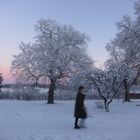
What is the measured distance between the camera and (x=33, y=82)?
52.4 m

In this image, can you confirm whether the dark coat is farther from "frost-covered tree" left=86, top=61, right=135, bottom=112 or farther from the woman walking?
"frost-covered tree" left=86, top=61, right=135, bottom=112

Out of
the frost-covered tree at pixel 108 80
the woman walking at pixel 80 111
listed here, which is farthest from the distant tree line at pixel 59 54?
the woman walking at pixel 80 111

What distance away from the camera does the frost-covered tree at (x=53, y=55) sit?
49.2 m

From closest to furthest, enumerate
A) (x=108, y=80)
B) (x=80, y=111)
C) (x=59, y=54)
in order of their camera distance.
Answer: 1. (x=80, y=111)
2. (x=108, y=80)
3. (x=59, y=54)

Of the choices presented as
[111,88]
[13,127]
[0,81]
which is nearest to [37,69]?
[111,88]

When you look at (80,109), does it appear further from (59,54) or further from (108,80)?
(59,54)

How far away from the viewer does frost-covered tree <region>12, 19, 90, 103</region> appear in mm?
49156

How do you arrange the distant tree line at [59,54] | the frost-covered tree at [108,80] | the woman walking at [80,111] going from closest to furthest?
1. the woman walking at [80,111]
2. the frost-covered tree at [108,80]
3. the distant tree line at [59,54]

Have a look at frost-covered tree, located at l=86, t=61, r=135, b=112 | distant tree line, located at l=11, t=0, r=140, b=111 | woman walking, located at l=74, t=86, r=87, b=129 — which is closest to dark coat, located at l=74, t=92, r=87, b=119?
woman walking, located at l=74, t=86, r=87, b=129

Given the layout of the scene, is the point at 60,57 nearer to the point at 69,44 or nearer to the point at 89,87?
the point at 69,44

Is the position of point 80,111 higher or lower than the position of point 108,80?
lower

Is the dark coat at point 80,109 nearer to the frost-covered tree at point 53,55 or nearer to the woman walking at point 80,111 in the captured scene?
the woman walking at point 80,111

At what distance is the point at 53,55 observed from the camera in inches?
1970

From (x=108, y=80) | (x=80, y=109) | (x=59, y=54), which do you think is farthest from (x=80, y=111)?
(x=59, y=54)
